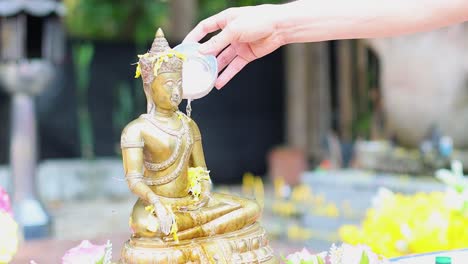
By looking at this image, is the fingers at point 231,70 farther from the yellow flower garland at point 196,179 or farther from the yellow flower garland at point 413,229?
the yellow flower garland at point 413,229

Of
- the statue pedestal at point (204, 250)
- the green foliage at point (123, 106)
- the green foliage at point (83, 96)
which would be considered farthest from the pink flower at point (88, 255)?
the green foliage at point (123, 106)

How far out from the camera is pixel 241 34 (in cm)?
145

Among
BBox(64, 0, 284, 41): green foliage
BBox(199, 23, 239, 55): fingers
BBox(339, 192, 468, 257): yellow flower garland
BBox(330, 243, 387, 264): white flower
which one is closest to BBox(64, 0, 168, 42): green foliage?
BBox(64, 0, 284, 41): green foliage

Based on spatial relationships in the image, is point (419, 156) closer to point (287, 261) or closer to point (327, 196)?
point (327, 196)

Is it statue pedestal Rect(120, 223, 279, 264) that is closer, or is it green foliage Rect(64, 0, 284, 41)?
statue pedestal Rect(120, 223, 279, 264)

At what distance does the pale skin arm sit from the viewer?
4.51ft

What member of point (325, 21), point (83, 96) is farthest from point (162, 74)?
point (83, 96)

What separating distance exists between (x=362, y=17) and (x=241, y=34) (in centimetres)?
26

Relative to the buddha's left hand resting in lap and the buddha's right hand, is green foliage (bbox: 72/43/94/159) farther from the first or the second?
the buddha's right hand

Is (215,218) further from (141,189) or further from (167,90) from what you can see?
(167,90)

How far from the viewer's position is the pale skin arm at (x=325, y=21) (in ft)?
4.51

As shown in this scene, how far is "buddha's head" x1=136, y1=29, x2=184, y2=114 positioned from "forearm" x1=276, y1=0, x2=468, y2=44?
0.85 feet

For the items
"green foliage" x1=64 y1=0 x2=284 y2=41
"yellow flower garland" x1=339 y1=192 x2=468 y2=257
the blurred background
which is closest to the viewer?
"yellow flower garland" x1=339 y1=192 x2=468 y2=257

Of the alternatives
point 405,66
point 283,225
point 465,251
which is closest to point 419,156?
point 405,66
